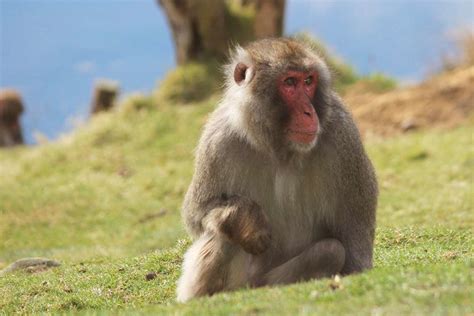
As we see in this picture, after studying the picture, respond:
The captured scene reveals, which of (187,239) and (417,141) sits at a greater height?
(187,239)

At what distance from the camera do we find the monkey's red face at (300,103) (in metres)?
6.42

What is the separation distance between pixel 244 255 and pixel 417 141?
504 inches

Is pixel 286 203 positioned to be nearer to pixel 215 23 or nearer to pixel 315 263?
pixel 315 263

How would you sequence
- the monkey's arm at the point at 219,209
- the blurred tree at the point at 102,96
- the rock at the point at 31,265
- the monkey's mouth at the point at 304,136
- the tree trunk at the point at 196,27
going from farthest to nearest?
the blurred tree at the point at 102,96 < the tree trunk at the point at 196,27 < the rock at the point at 31,265 < the monkey's arm at the point at 219,209 < the monkey's mouth at the point at 304,136

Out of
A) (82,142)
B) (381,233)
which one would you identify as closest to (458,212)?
(381,233)

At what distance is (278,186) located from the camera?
6.86 meters

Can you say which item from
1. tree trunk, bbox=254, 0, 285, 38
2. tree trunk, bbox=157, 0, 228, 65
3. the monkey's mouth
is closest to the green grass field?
the monkey's mouth

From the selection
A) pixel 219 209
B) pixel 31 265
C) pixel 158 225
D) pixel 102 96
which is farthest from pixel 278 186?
pixel 102 96

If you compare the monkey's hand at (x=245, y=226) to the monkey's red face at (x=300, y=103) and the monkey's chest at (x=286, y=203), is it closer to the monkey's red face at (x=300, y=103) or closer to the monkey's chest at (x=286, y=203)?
the monkey's chest at (x=286, y=203)

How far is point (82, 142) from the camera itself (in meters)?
23.5

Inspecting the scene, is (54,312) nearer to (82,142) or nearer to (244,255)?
(244,255)

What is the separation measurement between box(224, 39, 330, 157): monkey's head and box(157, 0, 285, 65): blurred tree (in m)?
18.5

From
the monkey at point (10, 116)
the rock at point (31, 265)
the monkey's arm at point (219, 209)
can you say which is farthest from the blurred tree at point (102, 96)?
the monkey's arm at point (219, 209)

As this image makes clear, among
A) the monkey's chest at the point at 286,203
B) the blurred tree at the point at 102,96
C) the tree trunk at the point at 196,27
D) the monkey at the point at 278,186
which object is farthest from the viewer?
the blurred tree at the point at 102,96
